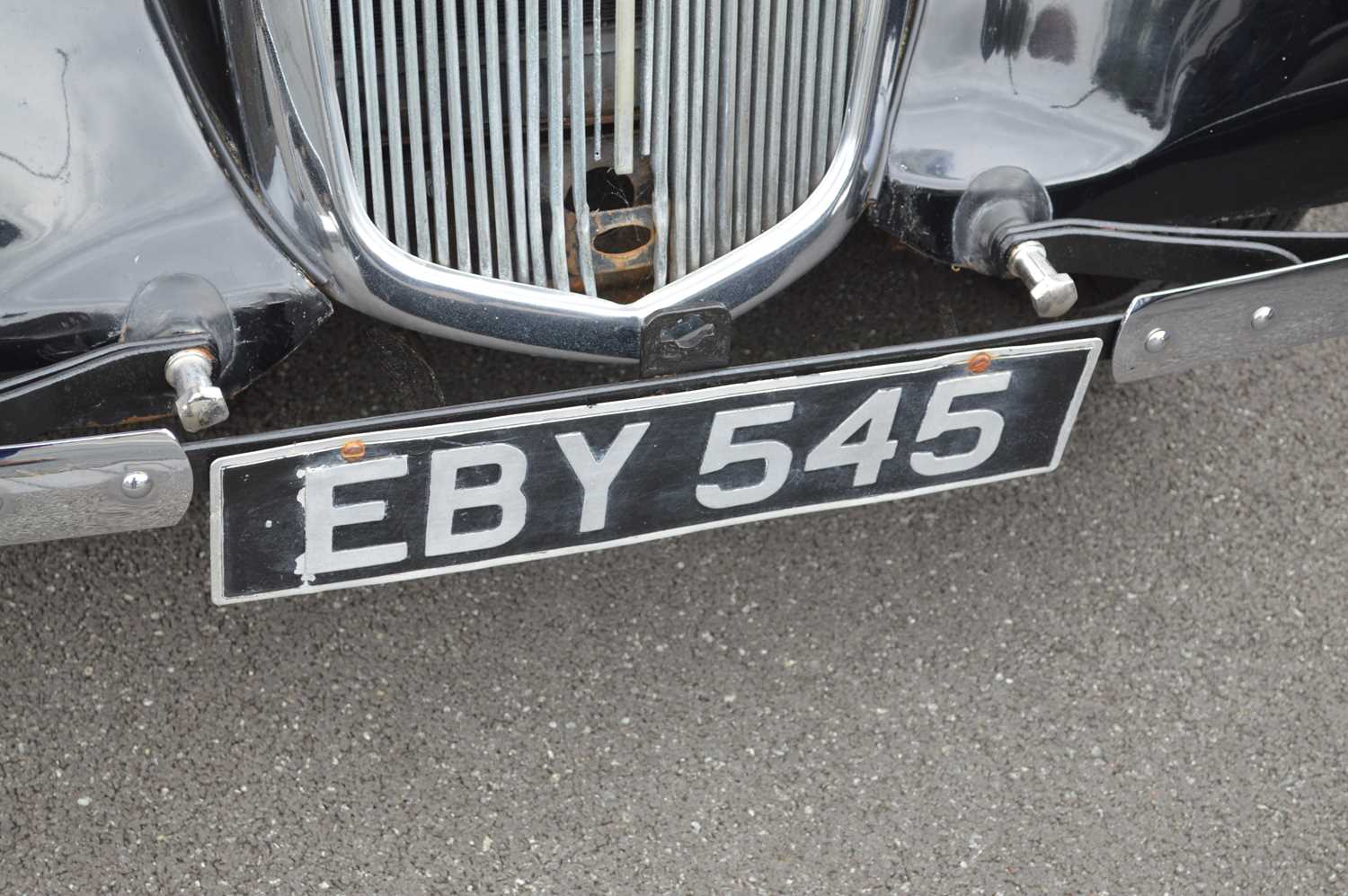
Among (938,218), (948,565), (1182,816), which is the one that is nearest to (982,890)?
(1182,816)

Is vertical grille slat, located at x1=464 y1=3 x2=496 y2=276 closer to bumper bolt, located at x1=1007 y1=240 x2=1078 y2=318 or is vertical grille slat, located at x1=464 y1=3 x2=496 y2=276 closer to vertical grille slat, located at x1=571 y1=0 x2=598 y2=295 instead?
vertical grille slat, located at x1=571 y1=0 x2=598 y2=295

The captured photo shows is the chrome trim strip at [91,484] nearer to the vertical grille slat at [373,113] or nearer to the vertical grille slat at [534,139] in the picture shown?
the vertical grille slat at [373,113]

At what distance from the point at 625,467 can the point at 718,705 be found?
623 millimetres

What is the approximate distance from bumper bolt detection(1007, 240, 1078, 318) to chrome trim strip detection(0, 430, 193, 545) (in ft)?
3.00

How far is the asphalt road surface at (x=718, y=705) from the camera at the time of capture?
1.80 m

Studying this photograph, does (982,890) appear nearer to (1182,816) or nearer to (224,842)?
(1182,816)

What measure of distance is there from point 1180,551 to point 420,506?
1359 mm

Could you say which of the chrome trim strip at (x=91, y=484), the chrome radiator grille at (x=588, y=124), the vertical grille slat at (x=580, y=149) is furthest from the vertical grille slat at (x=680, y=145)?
the chrome trim strip at (x=91, y=484)

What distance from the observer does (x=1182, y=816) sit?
192 cm

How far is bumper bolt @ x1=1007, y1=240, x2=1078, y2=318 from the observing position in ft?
4.81

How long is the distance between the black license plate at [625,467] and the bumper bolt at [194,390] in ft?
0.18

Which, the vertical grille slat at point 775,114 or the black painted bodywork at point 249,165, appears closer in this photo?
the black painted bodywork at point 249,165

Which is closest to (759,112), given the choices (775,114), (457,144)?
(775,114)

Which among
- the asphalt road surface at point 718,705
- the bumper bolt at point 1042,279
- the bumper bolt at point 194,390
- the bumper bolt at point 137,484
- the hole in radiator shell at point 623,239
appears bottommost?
the asphalt road surface at point 718,705
